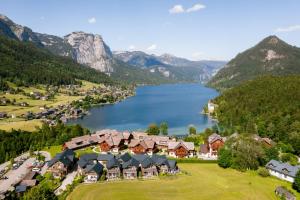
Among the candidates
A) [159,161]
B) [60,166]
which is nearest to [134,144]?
[159,161]

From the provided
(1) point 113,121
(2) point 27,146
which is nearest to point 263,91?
(1) point 113,121

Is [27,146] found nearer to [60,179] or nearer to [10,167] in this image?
[10,167]

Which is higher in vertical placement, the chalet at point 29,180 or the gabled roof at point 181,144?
the gabled roof at point 181,144

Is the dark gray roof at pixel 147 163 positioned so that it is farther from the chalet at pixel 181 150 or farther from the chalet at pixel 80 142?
the chalet at pixel 80 142

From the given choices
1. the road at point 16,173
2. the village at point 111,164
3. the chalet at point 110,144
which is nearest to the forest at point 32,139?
the road at point 16,173

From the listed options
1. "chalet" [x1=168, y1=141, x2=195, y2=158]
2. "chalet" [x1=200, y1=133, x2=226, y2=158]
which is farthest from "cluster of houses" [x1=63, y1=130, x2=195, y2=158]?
"chalet" [x1=200, y1=133, x2=226, y2=158]

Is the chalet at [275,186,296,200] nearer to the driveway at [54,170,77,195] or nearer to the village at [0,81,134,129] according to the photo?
the driveway at [54,170,77,195]
